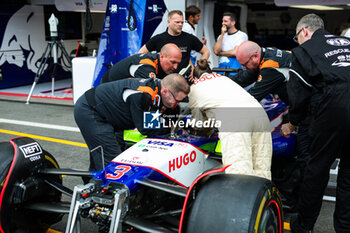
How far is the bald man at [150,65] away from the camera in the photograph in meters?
3.69

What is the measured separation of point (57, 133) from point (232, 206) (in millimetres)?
5024

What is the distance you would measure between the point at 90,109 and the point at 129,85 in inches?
18.0

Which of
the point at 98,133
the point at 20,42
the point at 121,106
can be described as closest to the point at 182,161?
the point at 121,106

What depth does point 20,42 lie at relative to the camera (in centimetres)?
1162

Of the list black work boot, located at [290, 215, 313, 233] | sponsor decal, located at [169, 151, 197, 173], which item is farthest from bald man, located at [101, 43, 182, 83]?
black work boot, located at [290, 215, 313, 233]

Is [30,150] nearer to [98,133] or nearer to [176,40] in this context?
[98,133]

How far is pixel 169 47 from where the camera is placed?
3.68 m

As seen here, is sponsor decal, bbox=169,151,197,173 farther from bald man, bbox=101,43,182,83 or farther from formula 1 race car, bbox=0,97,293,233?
bald man, bbox=101,43,182,83

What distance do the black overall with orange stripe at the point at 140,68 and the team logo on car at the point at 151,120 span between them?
2.97 feet

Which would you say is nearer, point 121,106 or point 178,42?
point 121,106

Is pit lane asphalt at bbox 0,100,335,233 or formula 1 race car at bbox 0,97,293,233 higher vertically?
formula 1 race car at bbox 0,97,293,233

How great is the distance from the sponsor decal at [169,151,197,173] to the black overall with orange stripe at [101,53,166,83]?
118cm

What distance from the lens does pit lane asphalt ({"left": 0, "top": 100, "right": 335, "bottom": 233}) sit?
3.46 metres

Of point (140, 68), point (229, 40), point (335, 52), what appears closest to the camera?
point (335, 52)
